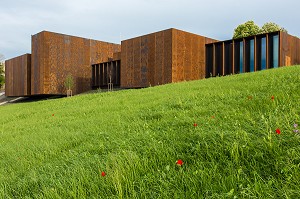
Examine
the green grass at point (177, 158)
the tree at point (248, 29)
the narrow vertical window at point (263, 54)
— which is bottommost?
the green grass at point (177, 158)

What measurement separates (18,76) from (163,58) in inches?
896

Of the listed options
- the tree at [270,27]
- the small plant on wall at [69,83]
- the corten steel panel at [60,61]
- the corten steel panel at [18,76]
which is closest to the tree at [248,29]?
the tree at [270,27]

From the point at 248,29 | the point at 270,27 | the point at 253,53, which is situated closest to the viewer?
the point at 253,53

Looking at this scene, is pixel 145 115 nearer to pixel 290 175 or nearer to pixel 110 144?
pixel 110 144

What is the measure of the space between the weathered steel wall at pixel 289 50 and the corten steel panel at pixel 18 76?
28.5 meters

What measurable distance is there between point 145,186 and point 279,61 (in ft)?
73.1

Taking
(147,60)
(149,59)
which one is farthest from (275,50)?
(147,60)

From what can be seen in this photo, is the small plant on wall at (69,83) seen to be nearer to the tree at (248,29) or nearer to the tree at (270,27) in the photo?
the tree at (248,29)

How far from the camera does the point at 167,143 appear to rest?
11.7 ft

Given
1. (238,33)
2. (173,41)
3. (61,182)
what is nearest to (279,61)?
(173,41)

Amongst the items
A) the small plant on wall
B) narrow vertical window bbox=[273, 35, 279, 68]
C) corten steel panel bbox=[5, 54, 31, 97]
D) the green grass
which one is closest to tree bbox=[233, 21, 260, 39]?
narrow vertical window bbox=[273, 35, 279, 68]

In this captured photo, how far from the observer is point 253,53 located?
78.1 ft

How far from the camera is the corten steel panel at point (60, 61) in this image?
32344 mm

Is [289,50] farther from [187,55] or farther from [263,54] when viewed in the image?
[187,55]
